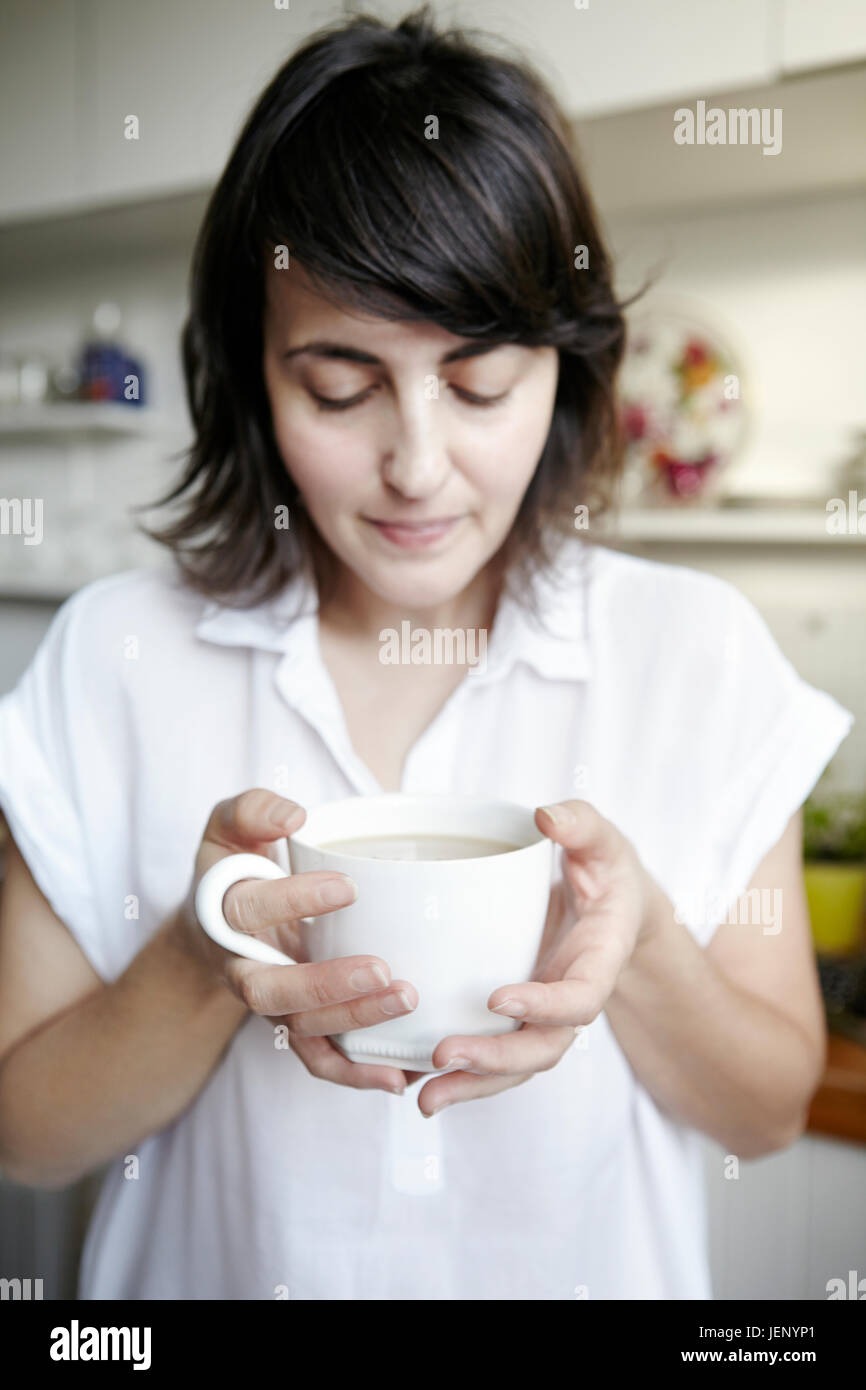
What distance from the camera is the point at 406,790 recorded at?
77cm

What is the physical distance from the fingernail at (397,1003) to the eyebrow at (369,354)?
0.37 meters

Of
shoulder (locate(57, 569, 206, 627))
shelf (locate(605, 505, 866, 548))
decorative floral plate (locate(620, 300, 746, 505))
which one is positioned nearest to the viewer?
shoulder (locate(57, 569, 206, 627))

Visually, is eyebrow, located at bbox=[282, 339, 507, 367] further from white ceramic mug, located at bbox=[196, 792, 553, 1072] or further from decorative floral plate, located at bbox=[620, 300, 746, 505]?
decorative floral plate, located at bbox=[620, 300, 746, 505]

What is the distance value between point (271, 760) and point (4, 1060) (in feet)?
0.90

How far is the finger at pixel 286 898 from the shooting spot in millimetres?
434

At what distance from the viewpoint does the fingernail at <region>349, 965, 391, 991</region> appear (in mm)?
428

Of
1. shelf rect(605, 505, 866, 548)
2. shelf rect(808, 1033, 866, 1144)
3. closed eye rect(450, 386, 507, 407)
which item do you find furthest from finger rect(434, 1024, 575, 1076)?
shelf rect(605, 505, 866, 548)

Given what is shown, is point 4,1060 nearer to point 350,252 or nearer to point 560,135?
point 350,252

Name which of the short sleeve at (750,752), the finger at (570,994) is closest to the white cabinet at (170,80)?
the short sleeve at (750,752)

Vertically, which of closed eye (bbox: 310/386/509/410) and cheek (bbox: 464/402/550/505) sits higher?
closed eye (bbox: 310/386/509/410)

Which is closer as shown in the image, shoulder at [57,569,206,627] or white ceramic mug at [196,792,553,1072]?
white ceramic mug at [196,792,553,1072]

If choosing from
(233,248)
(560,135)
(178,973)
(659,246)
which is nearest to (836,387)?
(659,246)

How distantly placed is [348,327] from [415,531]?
0.13 metres

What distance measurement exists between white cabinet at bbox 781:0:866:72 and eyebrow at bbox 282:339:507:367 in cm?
71
